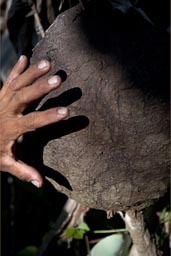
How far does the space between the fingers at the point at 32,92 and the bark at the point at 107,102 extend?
0.08 meters

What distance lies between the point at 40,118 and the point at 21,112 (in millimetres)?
77

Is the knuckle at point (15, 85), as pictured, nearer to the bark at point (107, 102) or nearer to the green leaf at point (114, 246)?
the bark at point (107, 102)

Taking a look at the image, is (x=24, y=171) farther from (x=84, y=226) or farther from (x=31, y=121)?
(x=84, y=226)

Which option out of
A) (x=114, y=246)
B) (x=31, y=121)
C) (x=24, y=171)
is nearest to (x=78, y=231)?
(x=114, y=246)

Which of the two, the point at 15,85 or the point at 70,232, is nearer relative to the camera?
the point at 15,85

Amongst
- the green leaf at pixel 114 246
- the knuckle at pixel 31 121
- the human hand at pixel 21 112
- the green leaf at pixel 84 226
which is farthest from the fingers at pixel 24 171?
the green leaf at pixel 84 226

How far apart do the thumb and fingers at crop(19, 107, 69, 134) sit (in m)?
0.09

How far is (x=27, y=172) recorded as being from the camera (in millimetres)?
1413

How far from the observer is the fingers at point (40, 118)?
131 centimetres

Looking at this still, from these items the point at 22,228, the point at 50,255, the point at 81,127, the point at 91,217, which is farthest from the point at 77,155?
the point at 22,228

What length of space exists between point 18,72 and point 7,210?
146 centimetres

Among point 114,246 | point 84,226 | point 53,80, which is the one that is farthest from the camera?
point 84,226

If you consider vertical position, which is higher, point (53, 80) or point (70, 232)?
point (53, 80)

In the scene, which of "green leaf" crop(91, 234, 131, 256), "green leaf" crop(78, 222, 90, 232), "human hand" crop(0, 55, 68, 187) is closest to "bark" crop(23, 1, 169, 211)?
"human hand" crop(0, 55, 68, 187)
